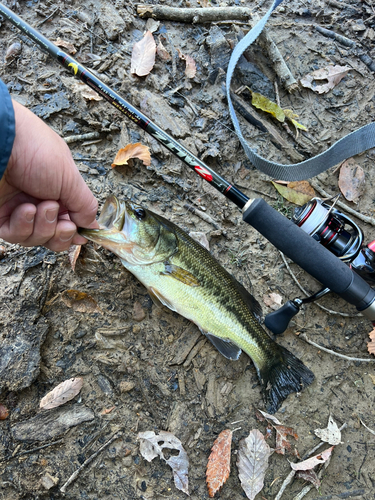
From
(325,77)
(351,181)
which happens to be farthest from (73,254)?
(325,77)

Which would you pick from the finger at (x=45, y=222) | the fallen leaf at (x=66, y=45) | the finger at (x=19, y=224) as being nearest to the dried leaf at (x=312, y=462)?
the finger at (x=45, y=222)

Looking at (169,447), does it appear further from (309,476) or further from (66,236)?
(66,236)

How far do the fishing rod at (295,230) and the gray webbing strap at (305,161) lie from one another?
0.58 metres

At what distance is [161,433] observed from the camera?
9.80 feet

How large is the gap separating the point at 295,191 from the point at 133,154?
186 cm

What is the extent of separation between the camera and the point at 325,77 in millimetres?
4250

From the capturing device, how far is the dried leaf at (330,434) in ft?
10.7

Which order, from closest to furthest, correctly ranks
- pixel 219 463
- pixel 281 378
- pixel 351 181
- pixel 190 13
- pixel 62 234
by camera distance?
pixel 62 234 → pixel 219 463 → pixel 281 378 → pixel 351 181 → pixel 190 13

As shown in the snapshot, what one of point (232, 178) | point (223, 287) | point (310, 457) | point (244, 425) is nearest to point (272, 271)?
point (223, 287)

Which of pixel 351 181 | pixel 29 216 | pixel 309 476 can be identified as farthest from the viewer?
pixel 351 181

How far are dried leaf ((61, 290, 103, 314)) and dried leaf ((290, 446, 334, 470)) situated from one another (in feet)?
7.51

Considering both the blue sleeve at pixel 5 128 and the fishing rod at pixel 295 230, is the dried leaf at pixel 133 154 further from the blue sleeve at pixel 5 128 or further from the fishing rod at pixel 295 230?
the blue sleeve at pixel 5 128

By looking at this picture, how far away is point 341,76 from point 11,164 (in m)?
4.04

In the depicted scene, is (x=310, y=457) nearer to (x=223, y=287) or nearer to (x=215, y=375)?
(x=215, y=375)
